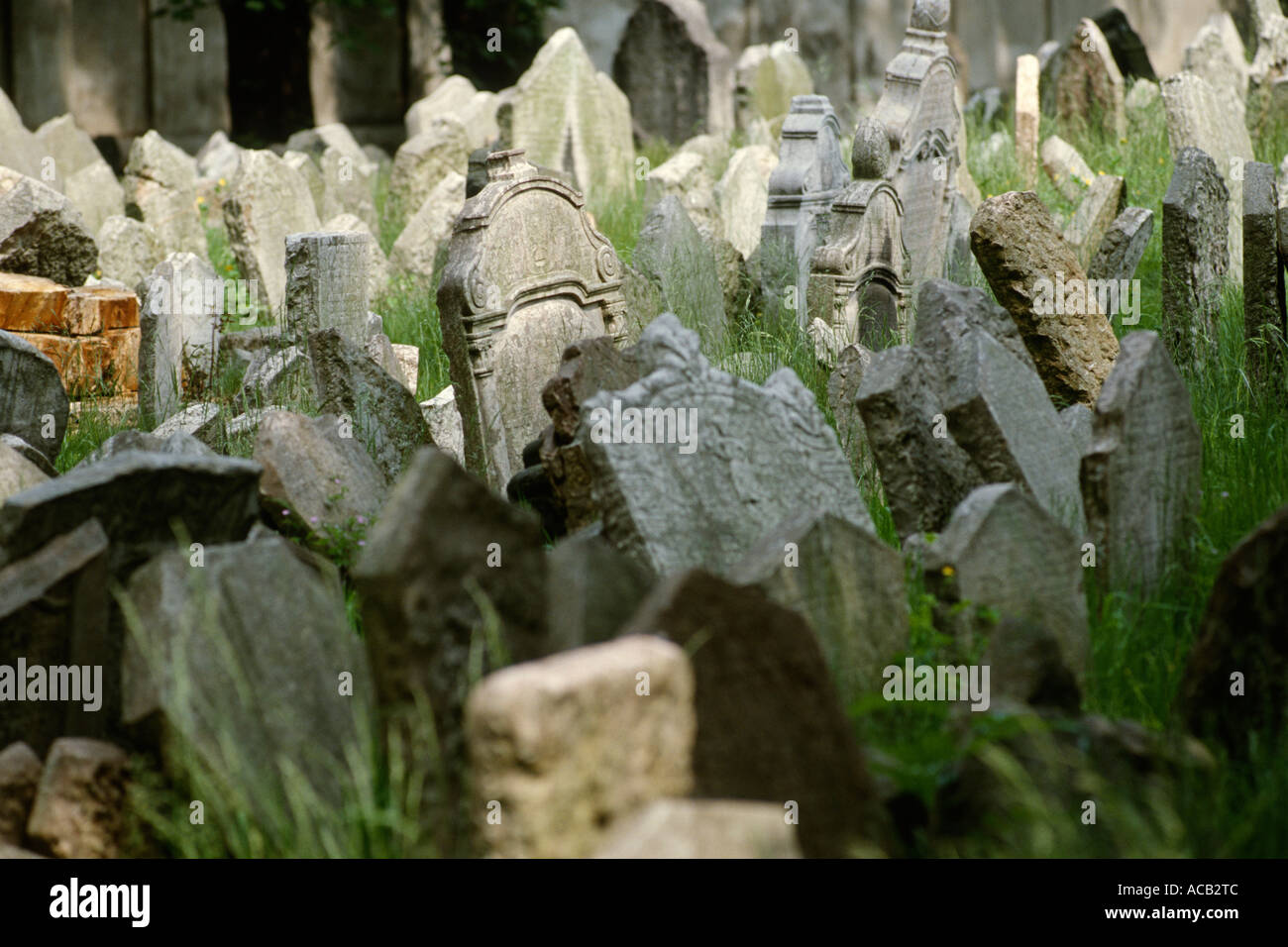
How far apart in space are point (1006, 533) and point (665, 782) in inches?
49.8

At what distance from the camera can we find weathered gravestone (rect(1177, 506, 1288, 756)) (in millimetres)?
2680

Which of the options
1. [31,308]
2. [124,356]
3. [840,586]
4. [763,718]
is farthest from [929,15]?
[763,718]

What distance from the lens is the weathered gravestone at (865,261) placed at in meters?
6.23

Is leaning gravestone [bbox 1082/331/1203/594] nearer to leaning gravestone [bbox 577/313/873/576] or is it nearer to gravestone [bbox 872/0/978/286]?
leaning gravestone [bbox 577/313/873/576]

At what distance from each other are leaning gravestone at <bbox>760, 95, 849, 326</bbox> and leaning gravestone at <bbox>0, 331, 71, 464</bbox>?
11.3ft

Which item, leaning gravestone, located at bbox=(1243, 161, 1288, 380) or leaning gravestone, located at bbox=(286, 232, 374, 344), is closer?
leaning gravestone, located at bbox=(1243, 161, 1288, 380)

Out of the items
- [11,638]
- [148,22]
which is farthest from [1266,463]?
[148,22]

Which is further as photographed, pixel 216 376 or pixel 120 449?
pixel 216 376

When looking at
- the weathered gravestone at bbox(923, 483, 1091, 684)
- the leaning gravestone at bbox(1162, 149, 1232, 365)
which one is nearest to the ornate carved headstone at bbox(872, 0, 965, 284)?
the leaning gravestone at bbox(1162, 149, 1232, 365)

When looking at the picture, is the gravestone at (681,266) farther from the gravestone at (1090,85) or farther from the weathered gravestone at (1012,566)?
the gravestone at (1090,85)

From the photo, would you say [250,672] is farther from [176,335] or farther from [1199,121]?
[1199,121]

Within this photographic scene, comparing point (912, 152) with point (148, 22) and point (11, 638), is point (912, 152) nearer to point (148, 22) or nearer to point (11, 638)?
point (11, 638)

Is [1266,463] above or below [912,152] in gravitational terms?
below

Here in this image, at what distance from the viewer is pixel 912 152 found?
7289 millimetres
